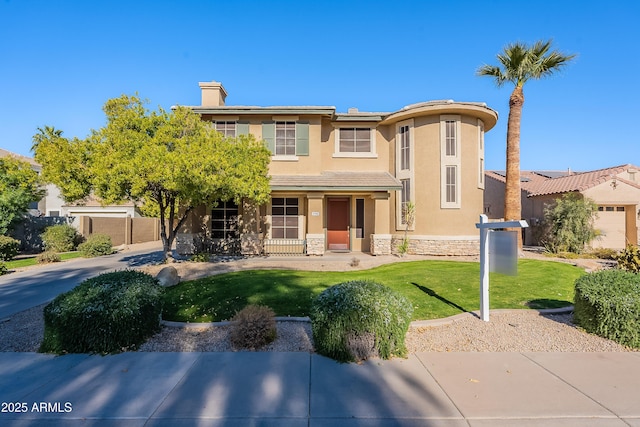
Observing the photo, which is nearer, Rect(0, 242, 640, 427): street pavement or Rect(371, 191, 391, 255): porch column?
Rect(0, 242, 640, 427): street pavement

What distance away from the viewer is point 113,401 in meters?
3.55

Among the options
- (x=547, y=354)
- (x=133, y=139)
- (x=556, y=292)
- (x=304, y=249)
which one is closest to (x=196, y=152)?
(x=133, y=139)

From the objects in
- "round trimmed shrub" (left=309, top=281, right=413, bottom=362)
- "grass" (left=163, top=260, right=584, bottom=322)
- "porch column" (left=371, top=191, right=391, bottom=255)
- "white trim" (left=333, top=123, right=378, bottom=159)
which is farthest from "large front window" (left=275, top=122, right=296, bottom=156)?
"round trimmed shrub" (left=309, top=281, right=413, bottom=362)

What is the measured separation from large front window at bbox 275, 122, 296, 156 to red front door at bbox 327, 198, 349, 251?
349 centimetres

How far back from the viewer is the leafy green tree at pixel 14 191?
15.5 m

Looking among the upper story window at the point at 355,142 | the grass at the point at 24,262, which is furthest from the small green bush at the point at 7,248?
the upper story window at the point at 355,142

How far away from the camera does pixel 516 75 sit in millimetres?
15203

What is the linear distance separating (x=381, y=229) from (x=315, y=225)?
330 centimetres

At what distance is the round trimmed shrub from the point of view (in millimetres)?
4477

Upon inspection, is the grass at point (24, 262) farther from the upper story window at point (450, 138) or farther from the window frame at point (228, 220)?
the upper story window at point (450, 138)

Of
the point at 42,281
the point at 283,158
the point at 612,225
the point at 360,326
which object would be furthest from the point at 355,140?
the point at 612,225

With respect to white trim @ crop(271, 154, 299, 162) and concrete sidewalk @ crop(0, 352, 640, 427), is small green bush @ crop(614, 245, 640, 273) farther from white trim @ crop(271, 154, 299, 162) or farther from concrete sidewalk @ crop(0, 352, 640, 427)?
white trim @ crop(271, 154, 299, 162)

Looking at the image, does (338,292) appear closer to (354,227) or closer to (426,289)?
(426,289)

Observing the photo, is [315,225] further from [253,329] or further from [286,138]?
[253,329]
